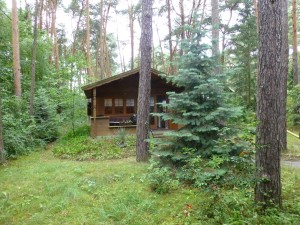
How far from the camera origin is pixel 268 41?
12.5ft

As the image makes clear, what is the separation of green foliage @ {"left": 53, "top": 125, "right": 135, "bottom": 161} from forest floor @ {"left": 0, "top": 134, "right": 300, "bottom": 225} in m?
2.31

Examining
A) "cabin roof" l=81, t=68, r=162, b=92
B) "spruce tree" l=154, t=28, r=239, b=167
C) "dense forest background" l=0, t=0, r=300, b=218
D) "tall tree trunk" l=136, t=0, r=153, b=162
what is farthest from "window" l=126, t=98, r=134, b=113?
"spruce tree" l=154, t=28, r=239, b=167

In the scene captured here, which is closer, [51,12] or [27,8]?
[27,8]

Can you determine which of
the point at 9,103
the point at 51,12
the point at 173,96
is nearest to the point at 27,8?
the point at 51,12

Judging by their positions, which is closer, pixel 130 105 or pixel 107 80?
pixel 107 80

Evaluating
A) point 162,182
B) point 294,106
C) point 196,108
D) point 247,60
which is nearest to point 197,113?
point 196,108

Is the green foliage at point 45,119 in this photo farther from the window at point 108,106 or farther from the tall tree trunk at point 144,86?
the tall tree trunk at point 144,86

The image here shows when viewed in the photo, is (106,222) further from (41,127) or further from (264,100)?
(41,127)

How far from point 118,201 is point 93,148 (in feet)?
18.1

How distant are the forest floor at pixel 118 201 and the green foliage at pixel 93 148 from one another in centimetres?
231

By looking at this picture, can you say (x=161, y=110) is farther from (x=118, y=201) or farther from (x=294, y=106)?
(x=118, y=201)

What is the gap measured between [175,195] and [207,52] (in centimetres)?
385

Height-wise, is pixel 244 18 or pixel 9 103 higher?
pixel 244 18

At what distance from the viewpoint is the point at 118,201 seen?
497 centimetres
